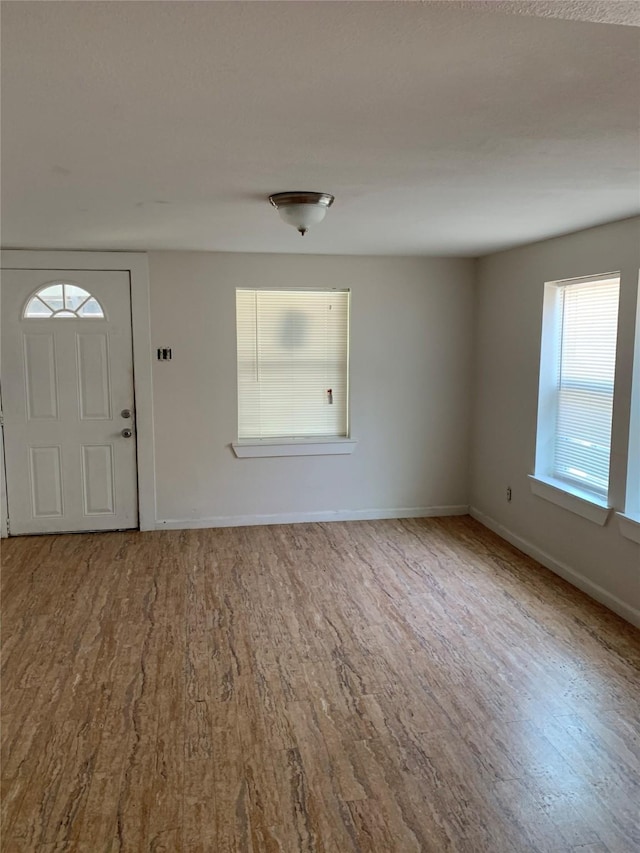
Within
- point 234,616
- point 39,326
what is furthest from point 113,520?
point 234,616

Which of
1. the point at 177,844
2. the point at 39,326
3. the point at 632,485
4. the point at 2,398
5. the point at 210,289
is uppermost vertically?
the point at 210,289

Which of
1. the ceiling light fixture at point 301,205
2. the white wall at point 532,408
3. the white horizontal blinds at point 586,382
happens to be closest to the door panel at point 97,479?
the ceiling light fixture at point 301,205

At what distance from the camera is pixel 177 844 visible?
1.95 meters

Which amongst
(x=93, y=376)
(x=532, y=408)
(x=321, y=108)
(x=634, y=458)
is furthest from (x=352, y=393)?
(x=321, y=108)

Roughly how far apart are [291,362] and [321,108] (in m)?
3.49

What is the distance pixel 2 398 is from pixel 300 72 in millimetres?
4150

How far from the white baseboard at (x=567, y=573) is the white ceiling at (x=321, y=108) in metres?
2.15

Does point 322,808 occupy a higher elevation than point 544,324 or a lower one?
lower

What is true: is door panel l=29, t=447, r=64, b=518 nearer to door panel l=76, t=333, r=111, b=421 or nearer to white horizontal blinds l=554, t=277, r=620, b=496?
door panel l=76, t=333, r=111, b=421

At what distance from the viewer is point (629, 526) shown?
3451 millimetres

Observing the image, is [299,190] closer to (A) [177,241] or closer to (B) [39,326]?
(A) [177,241]

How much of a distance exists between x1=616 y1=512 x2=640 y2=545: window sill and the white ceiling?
5.39ft

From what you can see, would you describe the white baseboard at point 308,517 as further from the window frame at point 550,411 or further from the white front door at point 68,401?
the window frame at point 550,411

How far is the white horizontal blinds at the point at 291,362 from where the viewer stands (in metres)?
5.12
